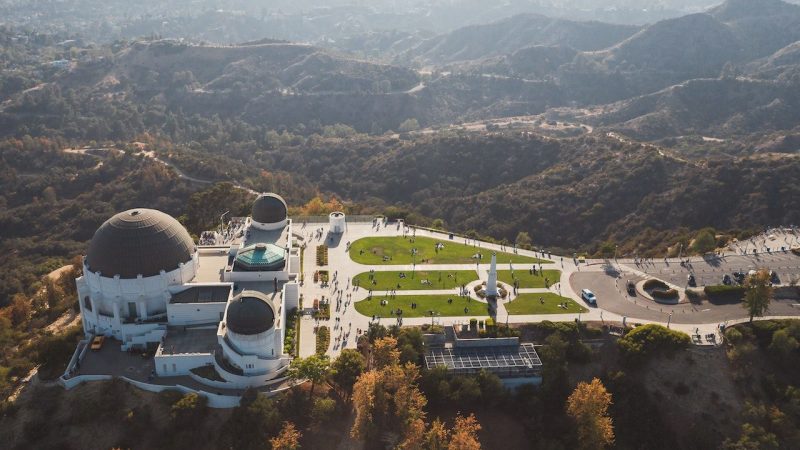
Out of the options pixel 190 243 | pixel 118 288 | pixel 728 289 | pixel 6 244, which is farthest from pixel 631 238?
pixel 6 244

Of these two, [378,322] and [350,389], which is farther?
[378,322]

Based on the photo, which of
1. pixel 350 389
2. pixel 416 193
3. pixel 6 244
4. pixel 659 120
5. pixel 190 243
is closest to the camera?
pixel 350 389

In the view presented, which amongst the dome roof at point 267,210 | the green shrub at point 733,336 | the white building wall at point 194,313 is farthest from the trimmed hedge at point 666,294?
the white building wall at point 194,313

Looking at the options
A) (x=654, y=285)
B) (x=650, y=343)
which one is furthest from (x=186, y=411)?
(x=654, y=285)

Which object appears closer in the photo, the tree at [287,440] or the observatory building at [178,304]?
Answer: the tree at [287,440]

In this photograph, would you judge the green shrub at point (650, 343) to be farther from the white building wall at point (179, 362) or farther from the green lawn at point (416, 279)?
the white building wall at point (179, 362)

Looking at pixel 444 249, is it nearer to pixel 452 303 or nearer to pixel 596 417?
pixel 452 303

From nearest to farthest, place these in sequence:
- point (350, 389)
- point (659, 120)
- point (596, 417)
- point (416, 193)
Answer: point (596, 417)
point (350, 389)
point (416, 193)
point (659, 120)
